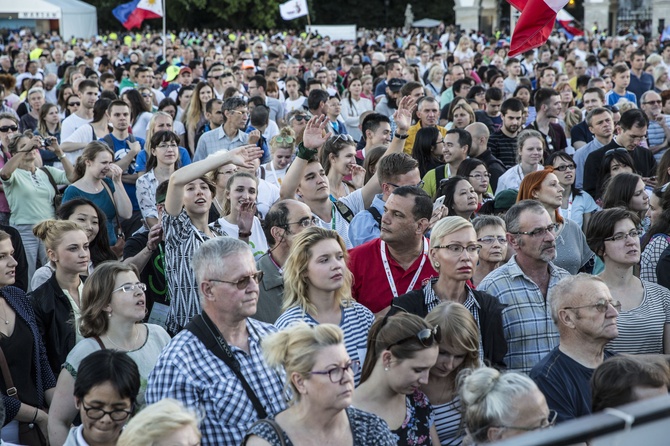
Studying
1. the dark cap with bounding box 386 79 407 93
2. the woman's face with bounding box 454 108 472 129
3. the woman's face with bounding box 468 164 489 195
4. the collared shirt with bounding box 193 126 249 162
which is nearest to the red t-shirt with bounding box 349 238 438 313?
the woman's face with bounding box 468 164 489 195

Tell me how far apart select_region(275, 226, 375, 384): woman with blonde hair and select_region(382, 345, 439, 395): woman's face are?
0.62 meters

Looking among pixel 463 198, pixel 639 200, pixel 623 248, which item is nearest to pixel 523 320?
pixel 623 248

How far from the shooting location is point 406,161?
21.9 ft

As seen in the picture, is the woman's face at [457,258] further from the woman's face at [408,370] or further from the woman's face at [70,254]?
the woman's face at [70,254]

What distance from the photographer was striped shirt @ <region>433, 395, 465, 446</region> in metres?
4.41

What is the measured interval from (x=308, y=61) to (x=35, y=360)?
19.0 metres

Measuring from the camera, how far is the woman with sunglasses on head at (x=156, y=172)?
26.0 feet

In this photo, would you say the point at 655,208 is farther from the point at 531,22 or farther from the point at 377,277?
the point at 377,277

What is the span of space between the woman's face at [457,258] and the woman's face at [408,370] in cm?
89

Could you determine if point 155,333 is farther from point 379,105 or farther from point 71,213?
point 379,105

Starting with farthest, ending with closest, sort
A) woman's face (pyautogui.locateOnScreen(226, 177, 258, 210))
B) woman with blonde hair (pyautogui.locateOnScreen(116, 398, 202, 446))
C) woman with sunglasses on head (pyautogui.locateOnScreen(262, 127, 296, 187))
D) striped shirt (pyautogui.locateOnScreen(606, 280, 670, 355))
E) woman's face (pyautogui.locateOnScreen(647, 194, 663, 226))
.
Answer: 1. woman with sunglasses on head (pyautogui.locateOnScreen(262, 127, 296, 187))
2. woman's face (pyautogui.locateOnScreen(647, 194, 663, 226))
3. woman's face (pyautogui.locateOnScreen(226, 177, 258, 210))
4. striped shirt (pyautogui.locateOnScreen(606, 280, 670, 355))
5. woman with blonde hair (pyautogui.locateOnScreen(116, 398, 202, 446))

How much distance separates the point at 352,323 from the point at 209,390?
1079mm

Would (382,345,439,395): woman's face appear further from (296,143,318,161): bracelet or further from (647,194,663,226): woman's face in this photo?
(647,194,663,226): woman's face

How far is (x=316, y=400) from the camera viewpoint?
3627mm
